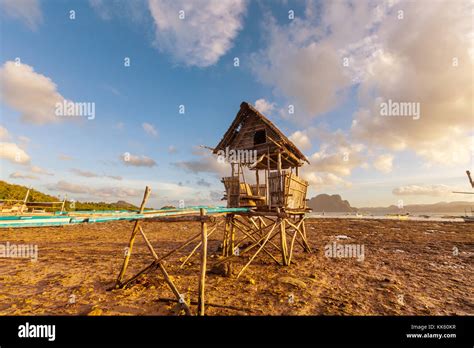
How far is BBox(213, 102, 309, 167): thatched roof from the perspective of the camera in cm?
1133

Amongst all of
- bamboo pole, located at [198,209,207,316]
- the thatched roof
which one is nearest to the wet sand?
bamboo pole, located at [198,209,207,316]

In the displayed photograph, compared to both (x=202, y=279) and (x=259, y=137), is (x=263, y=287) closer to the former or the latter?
(x=202, y=279)

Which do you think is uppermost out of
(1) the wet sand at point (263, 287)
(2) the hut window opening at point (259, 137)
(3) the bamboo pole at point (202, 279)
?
(2) the hut window opening at point (259, 137)

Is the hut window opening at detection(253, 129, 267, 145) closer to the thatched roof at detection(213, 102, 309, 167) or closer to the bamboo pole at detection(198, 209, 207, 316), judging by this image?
the thatched roof at detection(213, 102, 309, 167)

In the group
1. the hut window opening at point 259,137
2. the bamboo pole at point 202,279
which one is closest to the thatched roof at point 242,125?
the hut window opening at point 259,137

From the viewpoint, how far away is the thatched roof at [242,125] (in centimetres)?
1133

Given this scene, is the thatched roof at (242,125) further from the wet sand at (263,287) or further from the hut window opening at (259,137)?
the wet sand at (263,287)

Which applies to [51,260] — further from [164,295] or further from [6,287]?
[164,295]

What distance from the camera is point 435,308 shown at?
19.2ft

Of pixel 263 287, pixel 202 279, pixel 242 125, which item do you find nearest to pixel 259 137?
pixel 242 125

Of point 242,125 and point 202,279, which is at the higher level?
point 242,125

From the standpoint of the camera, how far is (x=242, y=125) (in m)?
12.7
